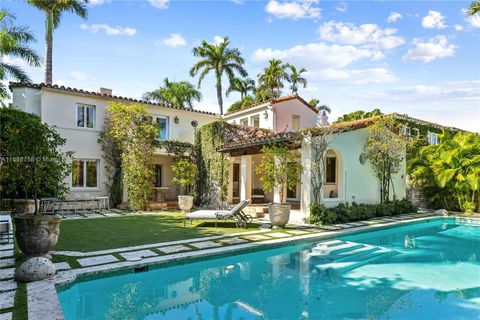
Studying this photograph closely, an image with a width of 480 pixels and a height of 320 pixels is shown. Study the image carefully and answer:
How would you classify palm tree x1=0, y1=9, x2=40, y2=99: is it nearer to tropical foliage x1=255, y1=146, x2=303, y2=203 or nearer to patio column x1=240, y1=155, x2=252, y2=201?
patio column x1=240, y1=155, x2=252, y2=201

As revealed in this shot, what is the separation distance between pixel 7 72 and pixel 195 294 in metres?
21.8

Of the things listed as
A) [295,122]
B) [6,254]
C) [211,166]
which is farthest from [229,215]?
[295,122]

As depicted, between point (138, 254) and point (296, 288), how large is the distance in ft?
13.9

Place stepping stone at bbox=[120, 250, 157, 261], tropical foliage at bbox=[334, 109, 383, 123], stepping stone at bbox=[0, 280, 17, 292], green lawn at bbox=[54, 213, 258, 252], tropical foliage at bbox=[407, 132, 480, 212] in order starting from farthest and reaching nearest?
1. tropical foliage at bbox=[334, 109, 383, 123]
2. tropical foliage at bbox=[407, 132, 480, 212]
3. green lawn at bbox=[54, 213, 258, 252]
4. stepping stone at bbox=[120, 250, 157, 261]
5. stepping stone at bbox=[0, 280, 17, 292]

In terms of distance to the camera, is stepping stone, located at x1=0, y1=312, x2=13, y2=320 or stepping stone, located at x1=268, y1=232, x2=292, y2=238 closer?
stepping stone, located at x1=0, y1=312, x2=13, y2=320

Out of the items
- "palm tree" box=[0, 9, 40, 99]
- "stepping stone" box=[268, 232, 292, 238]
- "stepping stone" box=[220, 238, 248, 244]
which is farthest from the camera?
"palm tree" box=[0, 9, 40, 99]

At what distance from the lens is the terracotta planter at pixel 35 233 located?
692cm

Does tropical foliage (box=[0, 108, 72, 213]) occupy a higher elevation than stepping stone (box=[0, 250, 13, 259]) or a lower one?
higher

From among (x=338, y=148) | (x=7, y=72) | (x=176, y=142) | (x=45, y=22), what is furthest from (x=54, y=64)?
(x=338, y=148)

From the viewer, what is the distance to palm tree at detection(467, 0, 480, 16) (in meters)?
18.5

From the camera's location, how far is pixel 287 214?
1280 centimetres

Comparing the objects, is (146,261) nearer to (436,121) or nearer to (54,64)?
(54,64)

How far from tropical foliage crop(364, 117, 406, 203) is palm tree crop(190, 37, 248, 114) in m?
22.7

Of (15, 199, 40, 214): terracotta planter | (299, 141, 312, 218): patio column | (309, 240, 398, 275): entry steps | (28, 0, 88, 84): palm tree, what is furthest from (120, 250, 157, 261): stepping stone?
(28, 0, 88, 84): palm tree
